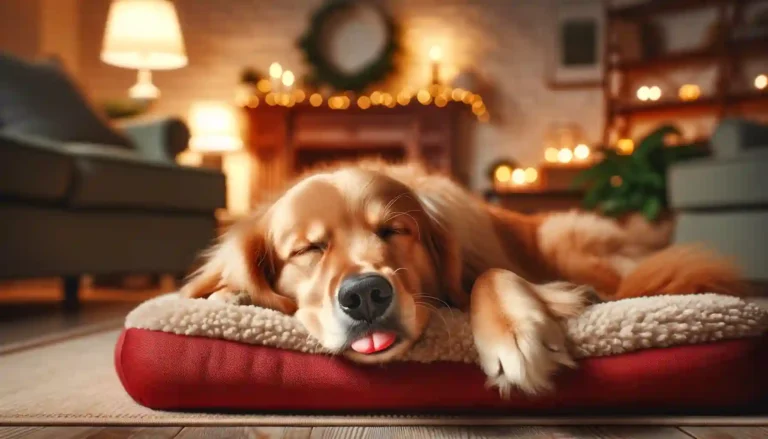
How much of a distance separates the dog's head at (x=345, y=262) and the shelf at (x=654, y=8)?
530cm

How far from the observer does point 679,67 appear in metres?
5.95

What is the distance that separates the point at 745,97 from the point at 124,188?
15.9ft

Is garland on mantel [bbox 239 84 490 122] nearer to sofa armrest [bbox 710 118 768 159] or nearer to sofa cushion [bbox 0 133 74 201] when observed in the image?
sofa armrest [bbox 710 118 768 159]

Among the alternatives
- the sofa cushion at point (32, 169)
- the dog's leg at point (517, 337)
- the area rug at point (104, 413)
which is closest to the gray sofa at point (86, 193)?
the sofa cushion at point (32, 169)

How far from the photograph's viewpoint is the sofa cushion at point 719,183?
282 centimetres

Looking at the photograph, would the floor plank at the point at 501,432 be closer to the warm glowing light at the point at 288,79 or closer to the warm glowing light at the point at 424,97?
the warm glowing light at the point at 424,97

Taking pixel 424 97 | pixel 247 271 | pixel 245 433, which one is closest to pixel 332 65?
pixel 424 97

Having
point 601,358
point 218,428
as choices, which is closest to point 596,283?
point 601,358

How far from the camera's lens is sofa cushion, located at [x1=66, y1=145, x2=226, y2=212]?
103 inches

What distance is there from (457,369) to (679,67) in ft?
18.9

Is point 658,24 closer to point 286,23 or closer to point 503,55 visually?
point 503,55

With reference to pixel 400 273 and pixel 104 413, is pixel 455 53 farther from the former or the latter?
pixel 104 413

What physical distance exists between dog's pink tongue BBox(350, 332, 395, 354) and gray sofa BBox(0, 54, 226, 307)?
5.69ft

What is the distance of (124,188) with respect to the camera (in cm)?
279
